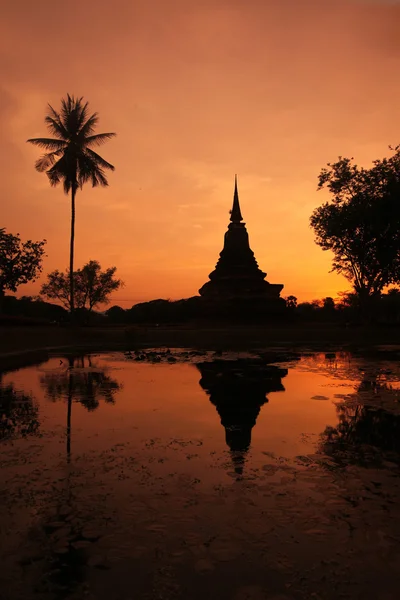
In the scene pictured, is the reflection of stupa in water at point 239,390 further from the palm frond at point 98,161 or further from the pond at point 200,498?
the palm frond at point 98,161

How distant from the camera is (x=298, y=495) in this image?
4.09 metres

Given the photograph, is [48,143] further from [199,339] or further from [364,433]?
[364,433]

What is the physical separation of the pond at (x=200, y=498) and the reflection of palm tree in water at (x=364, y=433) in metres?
0.03

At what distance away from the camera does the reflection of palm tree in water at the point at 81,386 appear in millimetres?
8911

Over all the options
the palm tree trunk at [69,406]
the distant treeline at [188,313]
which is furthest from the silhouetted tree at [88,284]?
the palm tree trunk at [69,406]

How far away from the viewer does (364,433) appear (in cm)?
632

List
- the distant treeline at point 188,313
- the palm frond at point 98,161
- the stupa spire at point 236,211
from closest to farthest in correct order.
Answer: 1. the palm frond at point 98,161
2. the distant treeline at point 188,313
3. the stupa spire at point 236,211

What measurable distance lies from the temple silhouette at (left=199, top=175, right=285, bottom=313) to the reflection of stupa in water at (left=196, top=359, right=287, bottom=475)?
22.3m

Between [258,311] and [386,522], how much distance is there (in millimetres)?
34111

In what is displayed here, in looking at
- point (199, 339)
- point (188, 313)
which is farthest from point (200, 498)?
point (188, 313)

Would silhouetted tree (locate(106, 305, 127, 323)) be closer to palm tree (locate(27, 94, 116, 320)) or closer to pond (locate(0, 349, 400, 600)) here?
palm tree (locate(27, 94, 116, 320))

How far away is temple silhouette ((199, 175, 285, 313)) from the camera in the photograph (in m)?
38.2

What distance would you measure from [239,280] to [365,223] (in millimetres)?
12596

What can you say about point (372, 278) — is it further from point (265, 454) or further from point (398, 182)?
point (265, 454)
